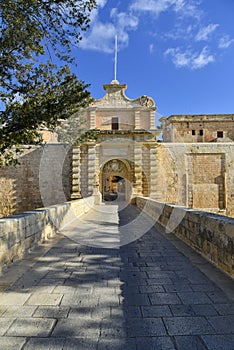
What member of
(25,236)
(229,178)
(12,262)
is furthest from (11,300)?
(229,178)

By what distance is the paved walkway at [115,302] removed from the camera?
1.74 meters

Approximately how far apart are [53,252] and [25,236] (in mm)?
575

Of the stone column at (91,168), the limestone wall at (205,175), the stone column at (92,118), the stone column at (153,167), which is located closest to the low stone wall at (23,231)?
the stone column at (91,168)

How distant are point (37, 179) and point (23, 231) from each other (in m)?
13.2

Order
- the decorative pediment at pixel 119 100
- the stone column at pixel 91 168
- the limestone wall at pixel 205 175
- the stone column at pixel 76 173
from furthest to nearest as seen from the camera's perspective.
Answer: the limestone wall at pixel 205 175 → the decorative pediment at pixel 119 100 → the stone column at pixel 76 173 → the stone column at pixel 91 168

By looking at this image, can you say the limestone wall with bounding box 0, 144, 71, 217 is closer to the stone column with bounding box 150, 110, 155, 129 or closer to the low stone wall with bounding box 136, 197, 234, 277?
the stone column with bounding box 150, 110, 155, 129

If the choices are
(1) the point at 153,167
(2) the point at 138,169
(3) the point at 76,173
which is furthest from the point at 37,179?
(1) the point at 153,167

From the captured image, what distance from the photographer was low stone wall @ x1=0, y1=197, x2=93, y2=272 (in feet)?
10.3

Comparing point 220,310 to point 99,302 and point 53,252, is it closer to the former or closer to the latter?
point 99,302

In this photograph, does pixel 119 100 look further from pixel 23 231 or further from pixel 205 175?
pixel 23 231

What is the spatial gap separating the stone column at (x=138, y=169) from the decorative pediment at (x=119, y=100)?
9.01 feet

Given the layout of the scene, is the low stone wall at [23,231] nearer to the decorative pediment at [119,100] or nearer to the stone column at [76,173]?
the stone column at [76,173]

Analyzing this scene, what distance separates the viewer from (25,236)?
383 centimetres

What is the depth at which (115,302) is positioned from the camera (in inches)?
92.3
